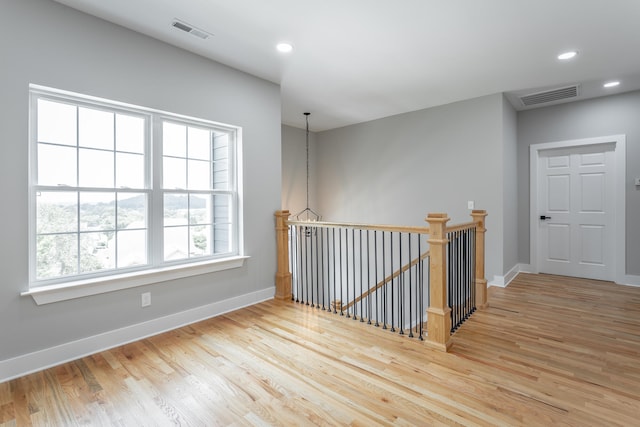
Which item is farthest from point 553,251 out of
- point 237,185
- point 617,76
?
point 237,185

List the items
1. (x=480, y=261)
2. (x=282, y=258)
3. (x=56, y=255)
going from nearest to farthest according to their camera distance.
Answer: (x=56, y=255) < (x=480, y=261) < (x=282, y=258)

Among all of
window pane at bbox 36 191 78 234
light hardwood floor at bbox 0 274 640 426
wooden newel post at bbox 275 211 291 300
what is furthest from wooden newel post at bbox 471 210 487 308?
window pane at bbox 36 191 78 234

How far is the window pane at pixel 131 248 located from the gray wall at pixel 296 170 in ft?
9.99

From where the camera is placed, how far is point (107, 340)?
8.30ft

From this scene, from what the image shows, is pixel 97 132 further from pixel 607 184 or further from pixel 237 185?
pixel 607 184

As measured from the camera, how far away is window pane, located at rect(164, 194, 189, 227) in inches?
117

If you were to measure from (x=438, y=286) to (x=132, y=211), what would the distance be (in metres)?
2.63

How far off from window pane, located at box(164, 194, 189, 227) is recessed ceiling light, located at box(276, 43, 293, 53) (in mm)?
1664

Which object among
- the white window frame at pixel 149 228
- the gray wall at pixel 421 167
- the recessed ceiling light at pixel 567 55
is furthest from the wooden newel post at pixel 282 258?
the recessed ceiling light at pixel 567 55

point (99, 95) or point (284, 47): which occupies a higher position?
point (284, 47)

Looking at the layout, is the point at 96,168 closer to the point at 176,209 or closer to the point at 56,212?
the point at 56,212

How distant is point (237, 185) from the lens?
352cm

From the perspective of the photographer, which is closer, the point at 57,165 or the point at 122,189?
the point at 57,165

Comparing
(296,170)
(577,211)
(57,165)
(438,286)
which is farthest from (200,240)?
(577,211)
